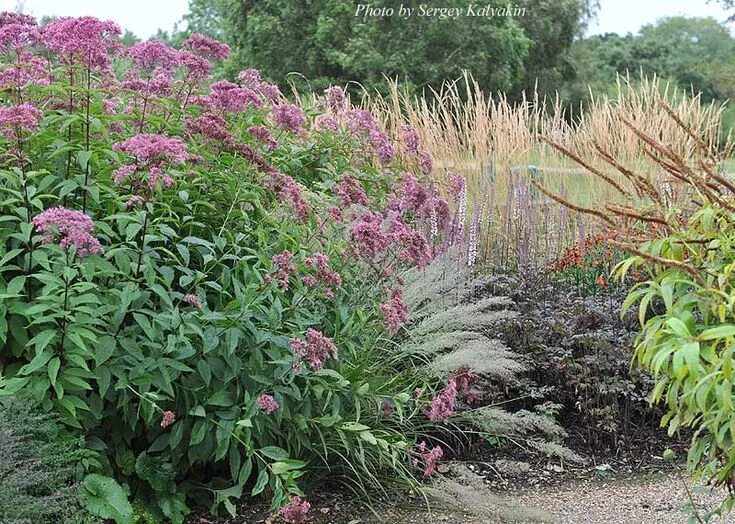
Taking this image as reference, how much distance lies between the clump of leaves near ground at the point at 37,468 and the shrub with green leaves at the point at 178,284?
0.07m

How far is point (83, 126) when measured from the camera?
2.90 meters

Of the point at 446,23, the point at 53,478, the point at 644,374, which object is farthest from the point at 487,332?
the point at 446,23

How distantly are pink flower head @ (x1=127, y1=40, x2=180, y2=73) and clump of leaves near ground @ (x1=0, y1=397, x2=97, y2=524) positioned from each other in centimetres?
123

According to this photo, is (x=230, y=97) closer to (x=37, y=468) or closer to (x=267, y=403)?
(x=267, y=403)

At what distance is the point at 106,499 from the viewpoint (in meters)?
2.63

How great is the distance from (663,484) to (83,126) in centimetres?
264

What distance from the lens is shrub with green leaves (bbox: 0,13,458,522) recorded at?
8.41 feet

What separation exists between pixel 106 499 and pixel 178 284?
2.37 feet

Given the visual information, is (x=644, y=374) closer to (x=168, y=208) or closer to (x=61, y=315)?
(x=168, y=208)

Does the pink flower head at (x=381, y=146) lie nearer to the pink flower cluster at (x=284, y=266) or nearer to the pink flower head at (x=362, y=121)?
the pink flower head at (x=362, y=121)

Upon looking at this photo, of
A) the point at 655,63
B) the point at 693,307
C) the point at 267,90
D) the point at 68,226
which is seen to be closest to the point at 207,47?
the point at 267,90

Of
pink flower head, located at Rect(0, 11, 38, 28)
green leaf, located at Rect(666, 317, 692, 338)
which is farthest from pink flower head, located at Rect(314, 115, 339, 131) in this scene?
green leaf, located at Rect(666, 317, 692, 338)

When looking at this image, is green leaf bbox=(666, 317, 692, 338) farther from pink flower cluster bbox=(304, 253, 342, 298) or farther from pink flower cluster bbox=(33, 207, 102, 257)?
pink flower cluster bbox=(33, 207, 102, 257)

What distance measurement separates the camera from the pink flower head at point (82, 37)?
106 inches
